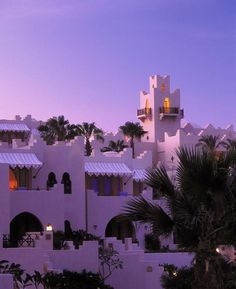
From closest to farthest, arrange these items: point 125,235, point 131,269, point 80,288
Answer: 1. point 80,288
2. point 131,269
3. point 125,235

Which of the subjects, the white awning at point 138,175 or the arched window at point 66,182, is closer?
the arched window at point 66,182

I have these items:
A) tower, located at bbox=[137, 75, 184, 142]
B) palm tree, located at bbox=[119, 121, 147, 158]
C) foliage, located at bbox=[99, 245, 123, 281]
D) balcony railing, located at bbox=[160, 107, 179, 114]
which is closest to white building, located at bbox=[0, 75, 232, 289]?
foliage, located at bbox=[99, 245, 123, 281]

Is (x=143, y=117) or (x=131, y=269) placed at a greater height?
(x=143, y=117)

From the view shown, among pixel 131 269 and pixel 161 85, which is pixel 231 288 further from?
pixel 161 85

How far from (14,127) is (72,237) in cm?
1727

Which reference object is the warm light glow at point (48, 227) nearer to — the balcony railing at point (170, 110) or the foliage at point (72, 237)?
the foliage at point (72, 237)

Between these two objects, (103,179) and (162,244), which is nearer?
(162,244)

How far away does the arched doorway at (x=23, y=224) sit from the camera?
3559cm

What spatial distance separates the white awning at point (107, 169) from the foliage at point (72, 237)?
526 cm

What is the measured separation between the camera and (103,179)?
42.9 metres

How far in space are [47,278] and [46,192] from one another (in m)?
→ 11.7

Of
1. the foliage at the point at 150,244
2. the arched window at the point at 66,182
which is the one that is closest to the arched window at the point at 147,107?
the foliage at the point at 150,244

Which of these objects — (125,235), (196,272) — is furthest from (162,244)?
(196,272)

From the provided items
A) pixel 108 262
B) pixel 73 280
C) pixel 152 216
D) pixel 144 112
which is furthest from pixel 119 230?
pixel 152 216
